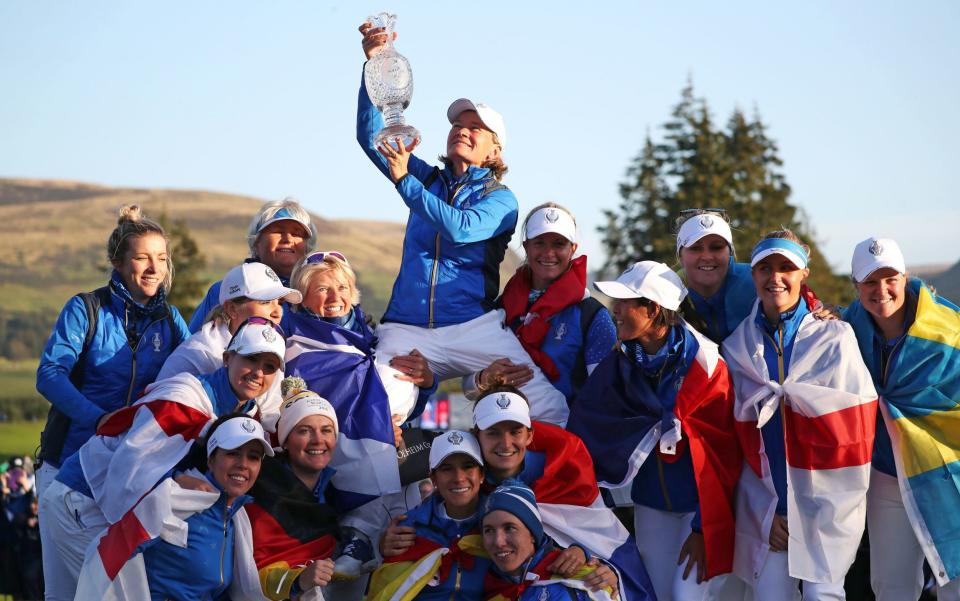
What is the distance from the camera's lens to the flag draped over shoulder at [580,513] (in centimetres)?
662

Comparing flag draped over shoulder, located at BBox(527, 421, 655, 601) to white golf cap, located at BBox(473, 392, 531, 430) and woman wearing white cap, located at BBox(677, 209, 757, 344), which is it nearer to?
white golf cap, located at BBox(473, 392, 531, 430)

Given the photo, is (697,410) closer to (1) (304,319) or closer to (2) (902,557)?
(2) (902,557)

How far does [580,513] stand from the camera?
22.0 feet

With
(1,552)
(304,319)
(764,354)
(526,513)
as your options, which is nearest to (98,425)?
(304,319)

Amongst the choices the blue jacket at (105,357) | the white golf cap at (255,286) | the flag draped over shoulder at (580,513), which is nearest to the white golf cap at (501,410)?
the flag draped over shoulder at (580,513)

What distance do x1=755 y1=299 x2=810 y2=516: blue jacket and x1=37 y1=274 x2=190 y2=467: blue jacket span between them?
11.4 feet

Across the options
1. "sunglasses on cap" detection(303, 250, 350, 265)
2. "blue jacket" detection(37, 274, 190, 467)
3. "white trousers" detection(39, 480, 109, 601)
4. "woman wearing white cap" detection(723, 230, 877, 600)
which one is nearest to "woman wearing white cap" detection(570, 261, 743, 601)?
"woman wearing white cap" detection(723, 230, 877, 600)

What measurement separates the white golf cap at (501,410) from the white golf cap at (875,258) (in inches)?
80.5

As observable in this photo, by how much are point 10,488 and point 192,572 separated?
14478 millimetres

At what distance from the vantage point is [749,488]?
6777mm

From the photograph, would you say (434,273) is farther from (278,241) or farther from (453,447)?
(453,447)

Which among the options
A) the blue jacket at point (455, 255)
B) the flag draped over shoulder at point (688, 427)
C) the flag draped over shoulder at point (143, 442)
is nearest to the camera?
the flag draped over shoulder at point (143, 442)

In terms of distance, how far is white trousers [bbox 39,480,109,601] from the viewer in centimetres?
658

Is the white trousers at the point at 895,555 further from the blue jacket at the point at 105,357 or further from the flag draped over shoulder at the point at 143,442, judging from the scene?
the blue jacket at the point at 105,357
